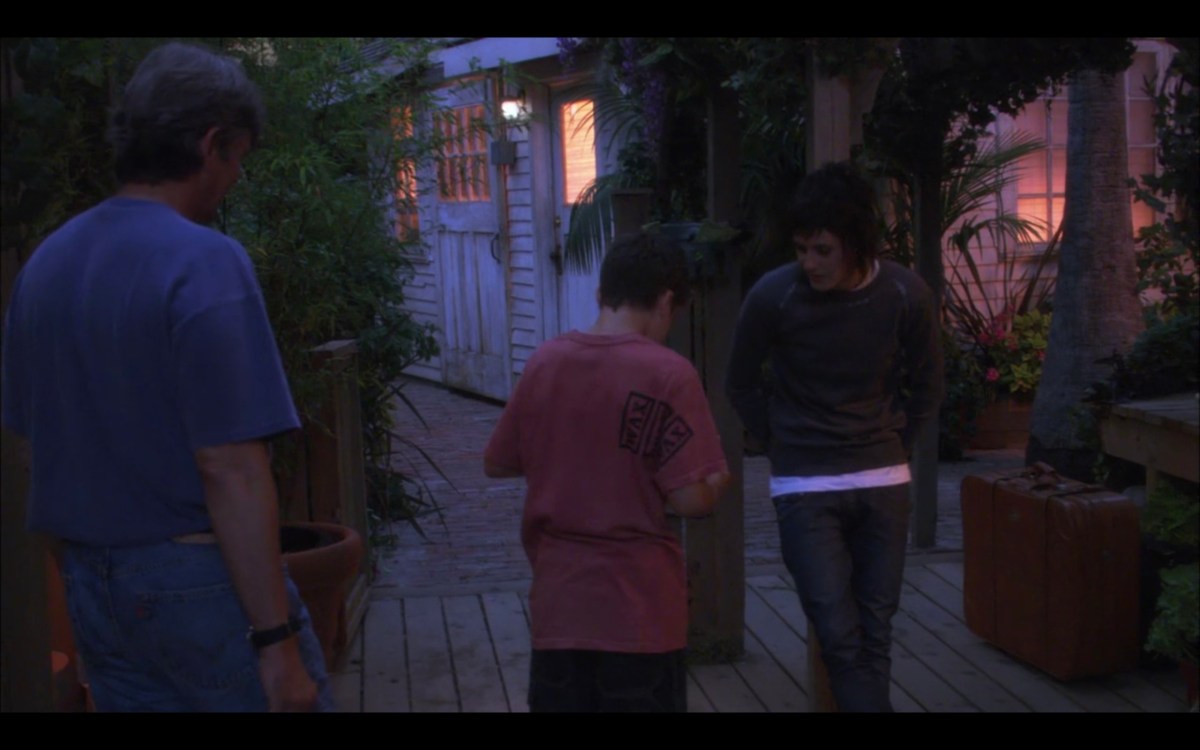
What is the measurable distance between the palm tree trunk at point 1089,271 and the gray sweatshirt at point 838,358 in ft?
12.9

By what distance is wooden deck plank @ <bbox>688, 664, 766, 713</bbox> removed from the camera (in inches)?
175

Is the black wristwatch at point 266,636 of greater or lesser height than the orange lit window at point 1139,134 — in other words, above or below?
below

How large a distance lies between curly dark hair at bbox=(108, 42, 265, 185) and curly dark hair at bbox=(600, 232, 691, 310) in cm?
110

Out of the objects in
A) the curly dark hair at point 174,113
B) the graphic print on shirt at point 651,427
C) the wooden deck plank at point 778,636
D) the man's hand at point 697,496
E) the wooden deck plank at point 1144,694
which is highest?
the curly dark hair at point 174,113

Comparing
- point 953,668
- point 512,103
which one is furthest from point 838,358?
point 512,103

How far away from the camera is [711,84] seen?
14.6ft

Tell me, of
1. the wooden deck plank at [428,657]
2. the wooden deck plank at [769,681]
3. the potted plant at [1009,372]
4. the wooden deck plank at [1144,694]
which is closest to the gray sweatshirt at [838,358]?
the wooden deck plank at [769,681]

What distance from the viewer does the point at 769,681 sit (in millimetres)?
4664

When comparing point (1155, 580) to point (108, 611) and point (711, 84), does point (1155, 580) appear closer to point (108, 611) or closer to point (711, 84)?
point (711, 84)

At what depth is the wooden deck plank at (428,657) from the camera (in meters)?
4.55

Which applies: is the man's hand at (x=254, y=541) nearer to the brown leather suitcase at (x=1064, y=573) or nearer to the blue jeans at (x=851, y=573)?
the blue jeans at (x=851, y=573)

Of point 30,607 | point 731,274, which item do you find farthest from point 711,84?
point 30,607

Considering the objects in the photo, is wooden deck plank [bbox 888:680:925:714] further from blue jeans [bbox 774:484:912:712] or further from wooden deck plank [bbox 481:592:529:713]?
wooden deck plank [bbox 481:592:529:713]

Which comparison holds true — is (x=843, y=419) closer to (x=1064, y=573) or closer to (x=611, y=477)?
(x=611, y=477)
